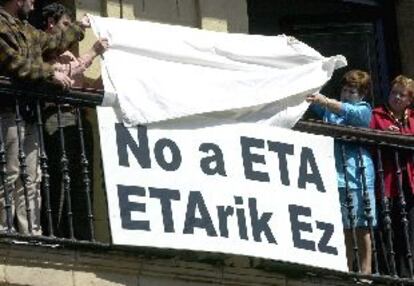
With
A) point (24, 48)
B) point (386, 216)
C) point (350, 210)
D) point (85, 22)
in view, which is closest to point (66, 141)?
point (85, 22)

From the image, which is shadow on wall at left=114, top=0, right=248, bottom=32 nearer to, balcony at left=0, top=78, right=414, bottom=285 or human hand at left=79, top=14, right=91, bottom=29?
human hand at left=79, top=14, right=91, bottom=29

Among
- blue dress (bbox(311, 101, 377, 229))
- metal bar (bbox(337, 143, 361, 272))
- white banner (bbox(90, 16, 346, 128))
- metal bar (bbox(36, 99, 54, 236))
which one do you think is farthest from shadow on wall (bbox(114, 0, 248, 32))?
metal bar (bbox(36, 99, 54, 236))

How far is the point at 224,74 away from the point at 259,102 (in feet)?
1.03

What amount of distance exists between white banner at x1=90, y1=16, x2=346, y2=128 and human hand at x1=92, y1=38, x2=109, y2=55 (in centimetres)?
4

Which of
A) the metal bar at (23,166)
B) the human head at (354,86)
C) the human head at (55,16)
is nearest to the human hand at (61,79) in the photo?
the metal bar at (23,166)

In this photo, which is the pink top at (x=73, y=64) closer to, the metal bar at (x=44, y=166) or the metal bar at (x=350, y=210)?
the metal bar at (x=44, y=166)

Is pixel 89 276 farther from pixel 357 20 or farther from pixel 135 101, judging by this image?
pixel 357 20

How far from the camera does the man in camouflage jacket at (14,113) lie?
16578 mm

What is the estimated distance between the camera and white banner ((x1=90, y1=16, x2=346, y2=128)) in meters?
17.2

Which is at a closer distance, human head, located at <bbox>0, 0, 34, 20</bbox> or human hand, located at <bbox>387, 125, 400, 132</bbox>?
human head, located at <bbox>0, 0, 34, 20</bbox>

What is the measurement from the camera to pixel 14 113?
16781 millimetres

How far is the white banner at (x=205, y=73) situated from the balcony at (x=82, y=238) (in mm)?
235

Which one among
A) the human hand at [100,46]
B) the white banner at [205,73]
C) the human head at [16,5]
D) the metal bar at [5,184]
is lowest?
the metal bar at [5,184]

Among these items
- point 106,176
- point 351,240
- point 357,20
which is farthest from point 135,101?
point 357,20
